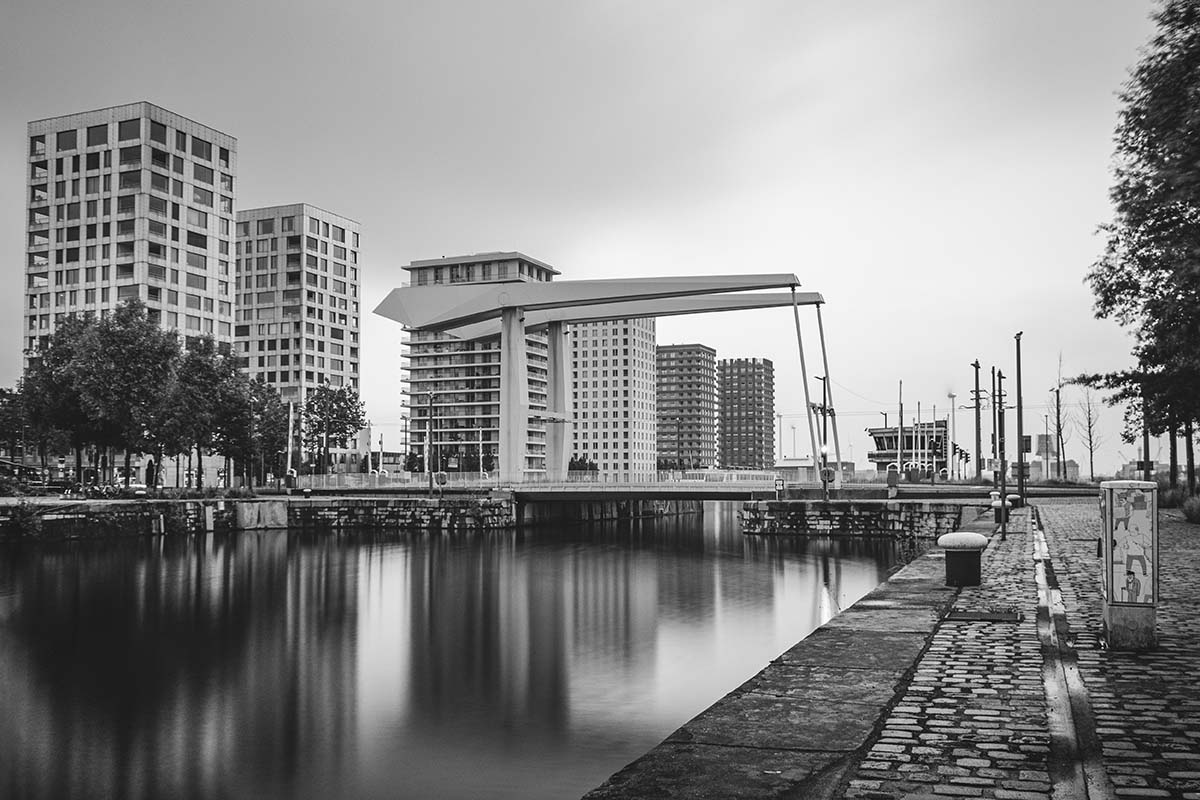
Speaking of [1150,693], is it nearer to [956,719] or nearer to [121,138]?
[956,719]

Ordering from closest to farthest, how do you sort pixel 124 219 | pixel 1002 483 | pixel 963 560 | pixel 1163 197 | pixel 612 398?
pixel 1163 197, pixel 963 560, pixel 1002 483, pixel 124 219, pixel 612 398

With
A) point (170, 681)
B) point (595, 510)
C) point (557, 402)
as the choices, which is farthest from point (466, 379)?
point (170, 681)

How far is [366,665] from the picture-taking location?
1931 centimetres

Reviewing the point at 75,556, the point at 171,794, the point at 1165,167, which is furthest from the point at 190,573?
the point at 1165,167

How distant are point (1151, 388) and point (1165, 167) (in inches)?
1092

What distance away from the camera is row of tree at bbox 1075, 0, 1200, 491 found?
6.34m

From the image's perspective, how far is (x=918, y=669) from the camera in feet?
32.0

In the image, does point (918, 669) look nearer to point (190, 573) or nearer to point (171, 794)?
point (171, 794)

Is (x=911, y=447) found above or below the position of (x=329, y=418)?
below

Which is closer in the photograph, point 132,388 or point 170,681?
point 170,681

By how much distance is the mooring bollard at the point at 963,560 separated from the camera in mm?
16562

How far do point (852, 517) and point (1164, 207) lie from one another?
1693 inches

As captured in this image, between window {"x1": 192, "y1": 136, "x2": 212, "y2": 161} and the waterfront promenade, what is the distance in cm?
10266

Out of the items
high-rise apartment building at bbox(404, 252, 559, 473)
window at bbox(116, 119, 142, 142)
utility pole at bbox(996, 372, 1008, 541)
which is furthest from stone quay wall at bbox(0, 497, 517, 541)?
high-rise apartment building at bbox(404, 252, 559, 473)
